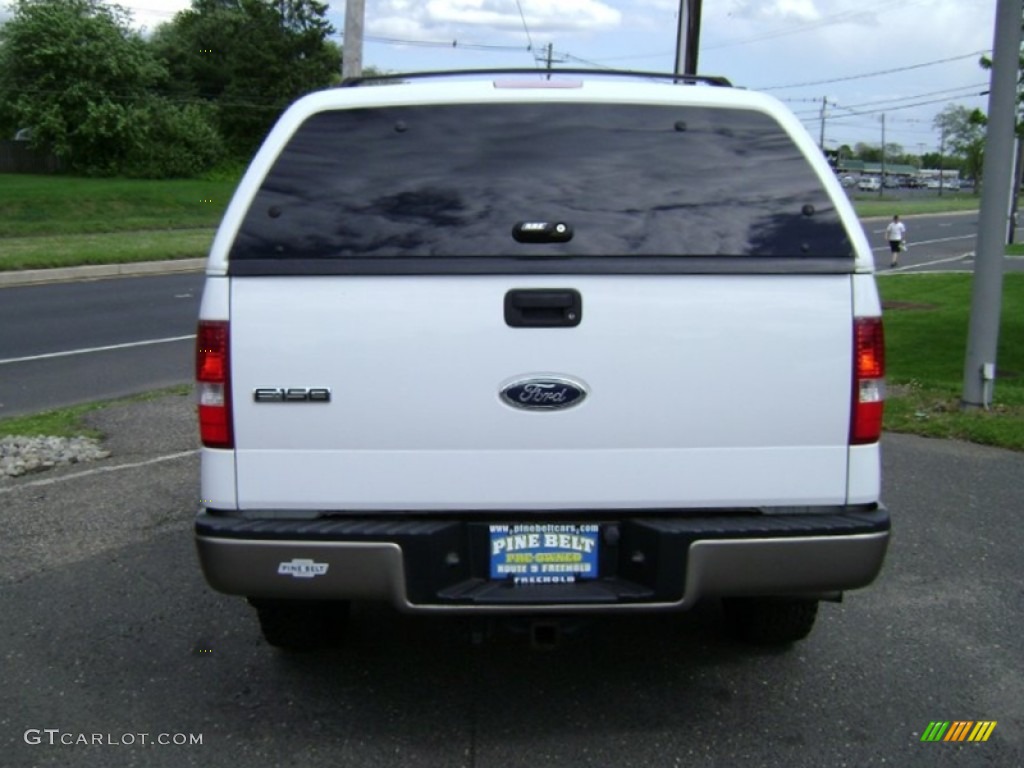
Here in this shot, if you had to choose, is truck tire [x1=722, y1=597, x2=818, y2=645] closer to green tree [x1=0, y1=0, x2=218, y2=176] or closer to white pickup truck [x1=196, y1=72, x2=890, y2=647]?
white pickup truck [x1=196, y1=72, x2=890, y2=647]

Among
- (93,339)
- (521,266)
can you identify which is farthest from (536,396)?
(93,339)

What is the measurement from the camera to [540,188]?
134 inches

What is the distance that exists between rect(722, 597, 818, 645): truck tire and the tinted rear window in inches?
55.5

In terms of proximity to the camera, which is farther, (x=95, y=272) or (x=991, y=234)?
(x=95, y=272)

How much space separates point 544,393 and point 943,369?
8.34 metres

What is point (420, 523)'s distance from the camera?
3.32 metres

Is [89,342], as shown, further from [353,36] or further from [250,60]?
[250,60]

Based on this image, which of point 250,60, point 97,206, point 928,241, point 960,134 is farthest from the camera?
point 960,134

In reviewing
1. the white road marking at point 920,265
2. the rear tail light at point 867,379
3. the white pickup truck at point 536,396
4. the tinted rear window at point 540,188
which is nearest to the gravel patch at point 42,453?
the white pickup truck at point 536,396

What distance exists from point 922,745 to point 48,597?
3.50 meters

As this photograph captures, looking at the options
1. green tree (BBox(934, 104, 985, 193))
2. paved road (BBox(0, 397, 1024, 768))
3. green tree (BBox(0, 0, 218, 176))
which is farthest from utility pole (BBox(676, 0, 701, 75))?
green tree (BBox(934, 104, 985, 193))

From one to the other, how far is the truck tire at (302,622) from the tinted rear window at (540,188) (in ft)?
4.32

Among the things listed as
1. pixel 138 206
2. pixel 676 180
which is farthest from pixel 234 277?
pixel 138 206

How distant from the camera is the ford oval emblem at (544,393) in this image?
3.26 metres
